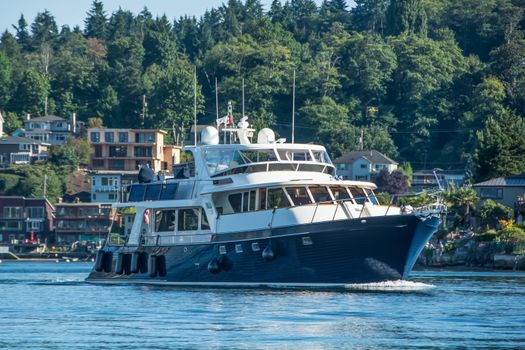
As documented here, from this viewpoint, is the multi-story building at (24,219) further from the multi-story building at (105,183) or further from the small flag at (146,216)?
the small flag at (146,216)

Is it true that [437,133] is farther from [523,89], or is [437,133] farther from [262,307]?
[262,307]

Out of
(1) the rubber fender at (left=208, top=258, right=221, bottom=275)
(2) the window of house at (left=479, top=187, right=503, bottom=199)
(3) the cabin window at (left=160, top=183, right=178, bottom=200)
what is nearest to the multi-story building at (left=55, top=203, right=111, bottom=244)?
(2) the window of house at (left=479, top=187, right=503, bottom=199)

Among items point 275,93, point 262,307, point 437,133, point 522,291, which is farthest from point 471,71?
point 262,307

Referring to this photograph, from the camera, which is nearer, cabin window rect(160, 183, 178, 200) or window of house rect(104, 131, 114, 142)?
cabin window rect(160, 183, 178, 200)

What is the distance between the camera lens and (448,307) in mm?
47625

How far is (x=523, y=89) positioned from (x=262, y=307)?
112017 millimetres

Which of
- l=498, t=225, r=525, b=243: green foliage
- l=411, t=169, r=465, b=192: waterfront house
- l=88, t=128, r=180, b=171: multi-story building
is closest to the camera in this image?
l=498, t=225, r=525, b=243: green foliage

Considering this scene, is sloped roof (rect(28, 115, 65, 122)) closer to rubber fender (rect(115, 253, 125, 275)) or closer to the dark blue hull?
rubber fender (rect(115, 253, 125, 275))

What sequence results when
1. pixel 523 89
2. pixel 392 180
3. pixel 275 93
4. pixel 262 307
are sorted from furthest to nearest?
pixel 275 93 < pixel 523 89 < pixel 392 180 < pixel 262 307

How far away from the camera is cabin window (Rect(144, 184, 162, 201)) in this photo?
61.6 metres

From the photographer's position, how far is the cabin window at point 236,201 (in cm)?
5769

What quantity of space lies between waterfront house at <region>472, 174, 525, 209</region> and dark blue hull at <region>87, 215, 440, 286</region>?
50.0 meters

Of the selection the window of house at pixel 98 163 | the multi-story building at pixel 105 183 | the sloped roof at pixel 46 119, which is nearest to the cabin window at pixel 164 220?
the multi-story building at pixel 105 183

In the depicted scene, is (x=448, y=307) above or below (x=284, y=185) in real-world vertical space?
below
